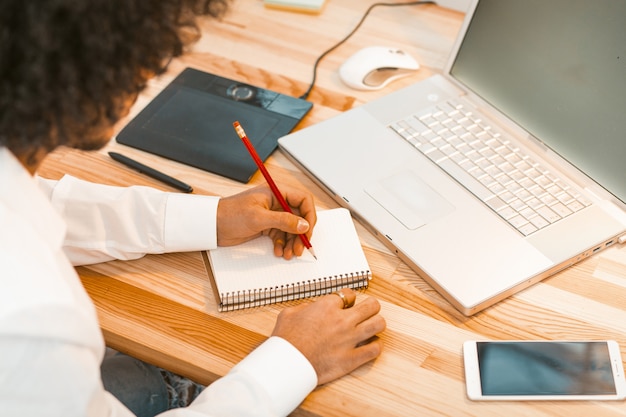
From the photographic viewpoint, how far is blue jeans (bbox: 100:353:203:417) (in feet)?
3.50

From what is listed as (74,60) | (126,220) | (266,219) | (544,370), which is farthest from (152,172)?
(544,370)

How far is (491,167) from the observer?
108 cm

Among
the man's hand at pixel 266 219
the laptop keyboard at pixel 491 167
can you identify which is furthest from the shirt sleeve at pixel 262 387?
the laptop keyboard at pixel 491 167

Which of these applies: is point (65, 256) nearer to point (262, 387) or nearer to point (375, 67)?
point (262, 387)

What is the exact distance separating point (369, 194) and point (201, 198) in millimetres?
245

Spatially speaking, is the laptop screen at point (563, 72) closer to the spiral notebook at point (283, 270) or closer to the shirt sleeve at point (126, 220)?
the spiral notebook at point (283, 270)

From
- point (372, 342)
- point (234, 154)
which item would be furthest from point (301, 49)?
point (372, 342)

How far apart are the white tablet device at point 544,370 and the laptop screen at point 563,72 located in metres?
0.26

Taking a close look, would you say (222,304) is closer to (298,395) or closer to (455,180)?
(298,395)

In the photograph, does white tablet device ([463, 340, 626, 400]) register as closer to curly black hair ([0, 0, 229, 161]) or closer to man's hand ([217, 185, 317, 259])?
man's hand ([217, 185, 317, 259])

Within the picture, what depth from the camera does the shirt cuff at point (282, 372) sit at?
0.82 meters

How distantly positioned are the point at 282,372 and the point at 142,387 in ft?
1.11

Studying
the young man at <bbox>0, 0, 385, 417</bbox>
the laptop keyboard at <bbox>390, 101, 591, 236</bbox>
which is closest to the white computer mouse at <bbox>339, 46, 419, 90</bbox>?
the laptop keyboard at <bbox>390, 101, 591, 236</bbox>

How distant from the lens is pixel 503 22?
1.13m
